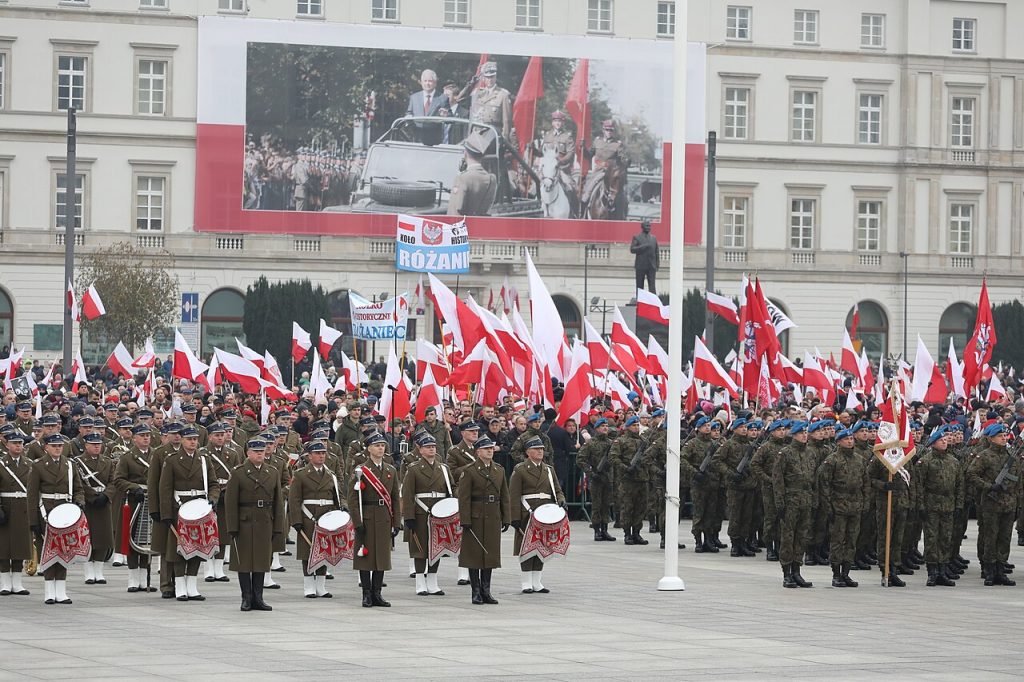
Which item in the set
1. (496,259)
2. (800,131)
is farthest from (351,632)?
(800,131)

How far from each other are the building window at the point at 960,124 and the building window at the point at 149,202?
30901mm

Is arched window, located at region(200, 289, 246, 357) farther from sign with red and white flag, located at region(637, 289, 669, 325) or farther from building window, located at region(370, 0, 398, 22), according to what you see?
sign with red and white flag, located at region(637, 289, 669, 325)

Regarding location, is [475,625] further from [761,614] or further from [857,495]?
[857,495]

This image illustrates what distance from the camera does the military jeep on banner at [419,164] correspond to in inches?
2613

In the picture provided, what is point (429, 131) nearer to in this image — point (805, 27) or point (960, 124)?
point (805, 27)

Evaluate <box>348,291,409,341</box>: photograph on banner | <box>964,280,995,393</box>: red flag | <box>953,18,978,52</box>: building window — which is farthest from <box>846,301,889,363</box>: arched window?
<box>348,291,409,341</box>: photograph on banner

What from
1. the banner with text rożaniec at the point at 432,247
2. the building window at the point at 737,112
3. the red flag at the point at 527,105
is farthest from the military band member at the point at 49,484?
the building window at the point at 737,112

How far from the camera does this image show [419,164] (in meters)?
66.8

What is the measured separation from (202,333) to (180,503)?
51096mm

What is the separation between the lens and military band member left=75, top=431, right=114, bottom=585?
18062 mm

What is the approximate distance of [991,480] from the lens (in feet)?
65.7

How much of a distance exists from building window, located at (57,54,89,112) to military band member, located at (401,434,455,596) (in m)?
51.7

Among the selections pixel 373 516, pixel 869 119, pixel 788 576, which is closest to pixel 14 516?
pixel 373 516

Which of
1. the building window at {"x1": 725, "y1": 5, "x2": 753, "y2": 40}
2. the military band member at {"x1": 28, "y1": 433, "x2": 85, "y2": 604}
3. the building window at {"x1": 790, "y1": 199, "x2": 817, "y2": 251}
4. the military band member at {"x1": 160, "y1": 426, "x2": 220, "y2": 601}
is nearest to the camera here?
the military band member at {"x1": 160, "y1": 426, "x2": 220, "y2": 601}
